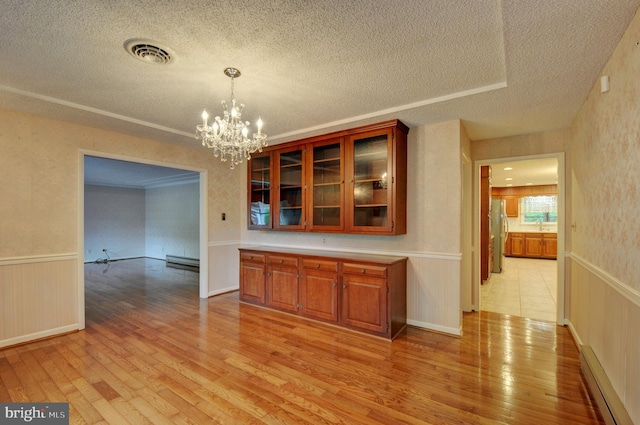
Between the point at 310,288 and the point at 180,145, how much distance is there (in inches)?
116

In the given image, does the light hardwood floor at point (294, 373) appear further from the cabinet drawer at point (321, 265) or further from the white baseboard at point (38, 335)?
A: the cabinet drawer at point (321, 265)

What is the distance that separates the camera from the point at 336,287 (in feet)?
11.6

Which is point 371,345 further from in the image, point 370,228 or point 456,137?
point 456,137

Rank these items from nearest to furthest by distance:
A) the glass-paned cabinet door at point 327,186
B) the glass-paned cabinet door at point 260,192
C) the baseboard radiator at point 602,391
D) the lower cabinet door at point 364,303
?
the baseboard radiator at point 602,391 → the lower cabinet door at point 364,303 → the glass-paned cabinet door at point 327,186 → the glass-paned cabinet door at point 260,192

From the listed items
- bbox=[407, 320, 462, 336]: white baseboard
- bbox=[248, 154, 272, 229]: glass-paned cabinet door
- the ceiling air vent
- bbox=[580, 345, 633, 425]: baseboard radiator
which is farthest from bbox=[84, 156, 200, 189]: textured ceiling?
bbox=[580, 345, 633, 425]: baseboard radiator

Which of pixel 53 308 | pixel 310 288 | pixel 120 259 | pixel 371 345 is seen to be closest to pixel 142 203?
pixel 120 259

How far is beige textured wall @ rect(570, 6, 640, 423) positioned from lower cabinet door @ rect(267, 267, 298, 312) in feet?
9.79

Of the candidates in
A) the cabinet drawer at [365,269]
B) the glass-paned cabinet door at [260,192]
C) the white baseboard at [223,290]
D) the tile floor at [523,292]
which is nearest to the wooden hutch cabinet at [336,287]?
the cabinet drawer at [365,269]

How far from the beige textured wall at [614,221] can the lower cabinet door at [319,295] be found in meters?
2.36

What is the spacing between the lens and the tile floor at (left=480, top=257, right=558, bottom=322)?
166 inches

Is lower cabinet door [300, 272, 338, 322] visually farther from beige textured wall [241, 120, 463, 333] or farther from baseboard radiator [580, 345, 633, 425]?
baseboard radiator [580, 345, 633, 425]

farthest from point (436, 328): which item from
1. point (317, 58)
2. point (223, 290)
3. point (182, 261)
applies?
point (182, 261)

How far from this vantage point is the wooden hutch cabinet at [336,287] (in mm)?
3221

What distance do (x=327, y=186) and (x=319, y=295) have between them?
1419 mm
